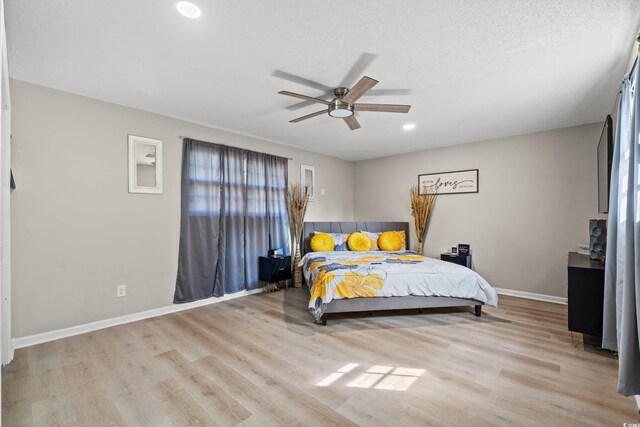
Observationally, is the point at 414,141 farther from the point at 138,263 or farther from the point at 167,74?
the point at 138,263

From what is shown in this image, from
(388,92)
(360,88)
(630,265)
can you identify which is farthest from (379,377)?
(388,92)

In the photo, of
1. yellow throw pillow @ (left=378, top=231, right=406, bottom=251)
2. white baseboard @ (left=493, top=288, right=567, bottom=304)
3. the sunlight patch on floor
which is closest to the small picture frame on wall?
yellow throw pillow @ (left=378, top=231, right=406, bottom=251)

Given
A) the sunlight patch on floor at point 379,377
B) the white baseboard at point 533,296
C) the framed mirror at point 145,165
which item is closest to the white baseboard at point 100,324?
the framed mirror at point 145,165

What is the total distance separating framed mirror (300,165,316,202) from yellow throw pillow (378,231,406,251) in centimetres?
150

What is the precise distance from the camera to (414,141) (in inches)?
188

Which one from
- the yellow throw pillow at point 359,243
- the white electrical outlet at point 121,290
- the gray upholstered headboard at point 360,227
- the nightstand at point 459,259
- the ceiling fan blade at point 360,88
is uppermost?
the ceiling fan blade at point 360,88

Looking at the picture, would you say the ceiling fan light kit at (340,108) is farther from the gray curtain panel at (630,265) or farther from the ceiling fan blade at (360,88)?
the gray curtain panel at (630,265)

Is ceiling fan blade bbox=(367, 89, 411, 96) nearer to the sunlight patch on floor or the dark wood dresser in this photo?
the dark wood dresser

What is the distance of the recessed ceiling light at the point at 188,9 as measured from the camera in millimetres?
1734

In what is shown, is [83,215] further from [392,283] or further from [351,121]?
[392,283]

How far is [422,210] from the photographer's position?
5.23m

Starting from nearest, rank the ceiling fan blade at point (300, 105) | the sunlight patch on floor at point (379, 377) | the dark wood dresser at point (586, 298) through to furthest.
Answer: the sunlight patch on floor at point (379, 377)
the dark wood dresser at point (586, 298)
the ceiling fan blade at point (300, 105)

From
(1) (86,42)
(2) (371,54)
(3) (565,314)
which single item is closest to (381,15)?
(2) (371,54)

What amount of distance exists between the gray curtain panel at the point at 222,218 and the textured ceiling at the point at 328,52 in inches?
31.0
